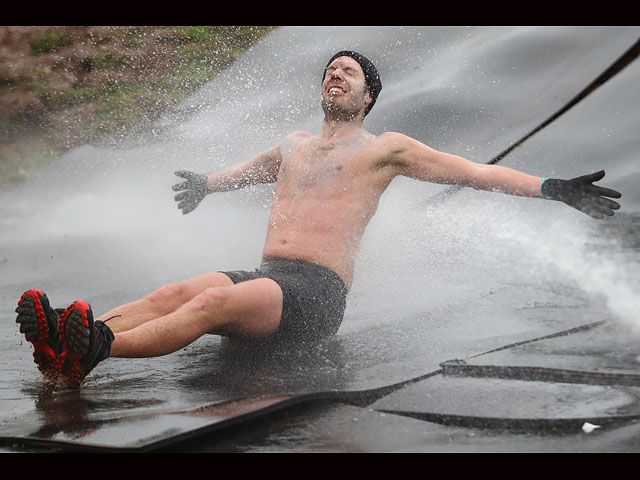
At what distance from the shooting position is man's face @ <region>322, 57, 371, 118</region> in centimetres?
354

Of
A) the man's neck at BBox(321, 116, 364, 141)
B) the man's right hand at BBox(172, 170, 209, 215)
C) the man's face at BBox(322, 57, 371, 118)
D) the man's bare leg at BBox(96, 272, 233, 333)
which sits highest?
the man's face at BBox(322, 57, 371, 118)

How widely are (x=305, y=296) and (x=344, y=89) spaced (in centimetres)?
109

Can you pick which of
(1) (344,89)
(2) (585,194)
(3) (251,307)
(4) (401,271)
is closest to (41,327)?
(3) (251,307)

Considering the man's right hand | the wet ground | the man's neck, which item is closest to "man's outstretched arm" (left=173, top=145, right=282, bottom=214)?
the man's right hand

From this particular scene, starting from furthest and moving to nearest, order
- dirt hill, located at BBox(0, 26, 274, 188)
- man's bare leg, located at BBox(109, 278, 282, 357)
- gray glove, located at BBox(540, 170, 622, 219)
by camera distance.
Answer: dirt hill, located at BBox(0, 26, 274, 188) → gray glove, located at BBox(540, 170, 622, 219) → man's bare leg, located at BBox(109, 278, 282, 357)

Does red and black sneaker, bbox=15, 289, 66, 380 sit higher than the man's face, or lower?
lower

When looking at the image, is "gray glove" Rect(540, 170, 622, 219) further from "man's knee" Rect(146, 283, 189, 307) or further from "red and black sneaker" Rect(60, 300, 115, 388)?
"red and black sneaker" Rect(60, 300, 115, 388)

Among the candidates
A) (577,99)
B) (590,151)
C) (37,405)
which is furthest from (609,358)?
(577,99)

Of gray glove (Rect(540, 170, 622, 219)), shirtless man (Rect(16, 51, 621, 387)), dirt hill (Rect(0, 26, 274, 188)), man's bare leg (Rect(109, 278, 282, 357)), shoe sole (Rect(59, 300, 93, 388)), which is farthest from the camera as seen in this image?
dirt hill (Rect(0, 26, 274, 188))

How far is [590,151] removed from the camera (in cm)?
530

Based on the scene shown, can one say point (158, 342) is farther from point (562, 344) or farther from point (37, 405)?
point (562, 344)

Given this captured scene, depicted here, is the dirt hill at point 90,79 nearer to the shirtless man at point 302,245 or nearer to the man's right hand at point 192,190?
the man's right hand at point 192,190

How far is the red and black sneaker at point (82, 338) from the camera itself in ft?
7.60

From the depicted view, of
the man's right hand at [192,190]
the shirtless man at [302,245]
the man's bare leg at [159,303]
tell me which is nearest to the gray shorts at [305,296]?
the shirtless man at [302,245]
